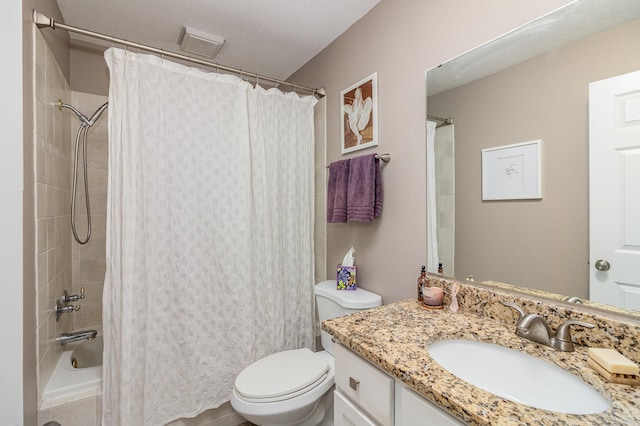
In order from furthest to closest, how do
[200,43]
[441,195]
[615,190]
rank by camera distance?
[200,43]
[441,195]
[615,190]

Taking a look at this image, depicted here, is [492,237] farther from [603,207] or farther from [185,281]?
[185,281]

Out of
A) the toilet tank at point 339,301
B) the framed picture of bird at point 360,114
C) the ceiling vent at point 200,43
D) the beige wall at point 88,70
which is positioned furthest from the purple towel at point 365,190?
the beige wall at point 88,70

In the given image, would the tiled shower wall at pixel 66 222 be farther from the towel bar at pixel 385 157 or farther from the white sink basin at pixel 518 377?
the white sink basin at pixel 518 377

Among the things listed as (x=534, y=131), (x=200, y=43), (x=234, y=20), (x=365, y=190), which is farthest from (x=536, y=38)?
(x=200, y=43)

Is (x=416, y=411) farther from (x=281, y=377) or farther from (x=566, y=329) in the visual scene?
(x=281, y=377)

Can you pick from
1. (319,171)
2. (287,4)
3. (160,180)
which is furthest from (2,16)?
(319,171)

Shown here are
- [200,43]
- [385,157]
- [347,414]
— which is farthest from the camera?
[200,43]

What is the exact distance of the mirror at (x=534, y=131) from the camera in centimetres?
85

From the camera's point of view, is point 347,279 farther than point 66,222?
No

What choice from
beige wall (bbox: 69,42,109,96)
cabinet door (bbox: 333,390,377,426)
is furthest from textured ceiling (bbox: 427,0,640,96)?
beige wall (bbox: 69,42,109,96)

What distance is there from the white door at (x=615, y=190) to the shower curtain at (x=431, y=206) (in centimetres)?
53

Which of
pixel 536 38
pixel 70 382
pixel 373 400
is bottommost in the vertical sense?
pixel 70 382

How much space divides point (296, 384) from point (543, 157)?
1.34m

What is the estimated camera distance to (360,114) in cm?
171
